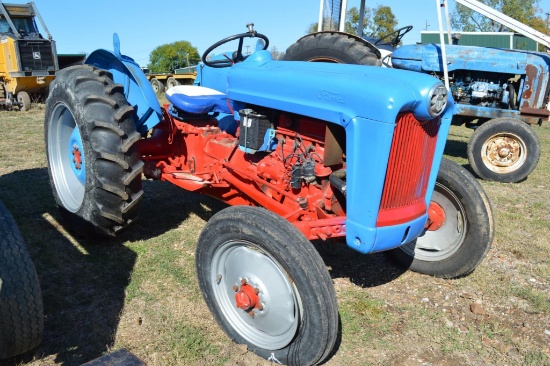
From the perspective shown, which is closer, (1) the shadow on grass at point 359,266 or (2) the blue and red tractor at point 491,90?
(1) the shadow on grass at point 359,266

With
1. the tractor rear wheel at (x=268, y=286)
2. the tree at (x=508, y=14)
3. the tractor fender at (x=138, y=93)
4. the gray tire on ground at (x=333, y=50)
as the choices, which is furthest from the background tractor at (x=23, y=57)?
the tree at (x=508, y=14)

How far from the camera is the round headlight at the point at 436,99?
87.0 inches

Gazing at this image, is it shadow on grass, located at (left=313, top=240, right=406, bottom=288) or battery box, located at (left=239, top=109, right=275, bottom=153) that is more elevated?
battery box, located at (left=239, top=109, right=275, bottom=153)

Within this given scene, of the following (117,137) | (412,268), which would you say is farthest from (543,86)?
(117,137)

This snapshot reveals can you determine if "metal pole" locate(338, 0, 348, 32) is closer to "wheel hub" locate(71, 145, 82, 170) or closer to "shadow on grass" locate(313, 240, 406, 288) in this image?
"shadow on grass" locate(313, 240, 406, 288)

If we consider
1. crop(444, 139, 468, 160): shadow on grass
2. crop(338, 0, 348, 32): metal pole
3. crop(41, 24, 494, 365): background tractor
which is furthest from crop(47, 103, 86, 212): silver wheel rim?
crop(444, 139, 468, 160): shadow on grass

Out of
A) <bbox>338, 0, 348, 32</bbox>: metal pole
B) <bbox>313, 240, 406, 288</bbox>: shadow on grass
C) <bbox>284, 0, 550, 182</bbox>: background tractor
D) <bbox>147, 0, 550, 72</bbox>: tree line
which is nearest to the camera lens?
<bbox>313, 240, 406, 288</bbox>: shadow on grass

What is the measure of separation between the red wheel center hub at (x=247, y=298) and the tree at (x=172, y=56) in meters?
46.6

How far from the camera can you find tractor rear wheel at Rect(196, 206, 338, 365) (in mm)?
2096

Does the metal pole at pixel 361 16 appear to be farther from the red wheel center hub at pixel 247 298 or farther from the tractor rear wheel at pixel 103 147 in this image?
the red wheel center hub at pixel 247 298

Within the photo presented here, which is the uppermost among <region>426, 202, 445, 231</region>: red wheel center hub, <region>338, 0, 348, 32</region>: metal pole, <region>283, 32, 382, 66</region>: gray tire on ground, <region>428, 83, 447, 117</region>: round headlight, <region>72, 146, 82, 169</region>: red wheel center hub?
<region>338, 0, 348, 32</region>: metal pole

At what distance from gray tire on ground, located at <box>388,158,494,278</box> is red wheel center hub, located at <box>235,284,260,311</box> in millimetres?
1413

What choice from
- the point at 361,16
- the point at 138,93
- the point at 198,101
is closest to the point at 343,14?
the point at 361,16

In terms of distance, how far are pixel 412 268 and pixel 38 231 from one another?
298 cm
